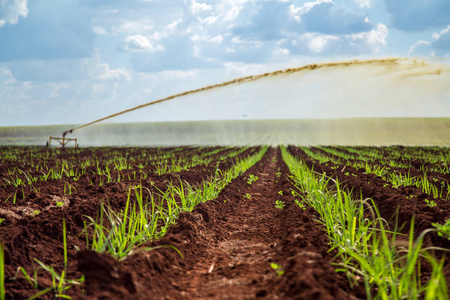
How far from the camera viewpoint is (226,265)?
13.6 ft

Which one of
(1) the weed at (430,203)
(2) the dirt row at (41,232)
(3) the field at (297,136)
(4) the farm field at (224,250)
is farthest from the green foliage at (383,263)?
(3) the field at (297,136)

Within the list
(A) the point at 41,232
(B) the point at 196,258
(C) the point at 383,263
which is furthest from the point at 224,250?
(A) the point at 41,232

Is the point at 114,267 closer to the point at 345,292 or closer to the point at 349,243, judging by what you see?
the point at 345,292

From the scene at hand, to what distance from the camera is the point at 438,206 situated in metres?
5.34

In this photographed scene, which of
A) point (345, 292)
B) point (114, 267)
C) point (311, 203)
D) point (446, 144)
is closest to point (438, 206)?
point (311, 203)

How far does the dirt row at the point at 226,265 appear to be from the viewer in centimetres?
270

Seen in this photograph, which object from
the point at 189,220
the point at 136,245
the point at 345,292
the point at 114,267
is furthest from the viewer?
the point at 189,220

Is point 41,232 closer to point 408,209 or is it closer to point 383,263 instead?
point 383,263

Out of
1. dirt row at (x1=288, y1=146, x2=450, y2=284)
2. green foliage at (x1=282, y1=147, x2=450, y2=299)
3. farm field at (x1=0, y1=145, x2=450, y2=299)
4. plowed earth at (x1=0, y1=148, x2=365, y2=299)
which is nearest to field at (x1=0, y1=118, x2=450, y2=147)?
dirt row at (x1=288, y1=146, x2=450, y2=284)

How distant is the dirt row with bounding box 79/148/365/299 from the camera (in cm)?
270

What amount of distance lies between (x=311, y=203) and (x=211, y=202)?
68.8 inches

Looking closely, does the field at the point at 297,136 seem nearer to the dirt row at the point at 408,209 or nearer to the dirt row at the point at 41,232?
the dirt row at the point at 408,209

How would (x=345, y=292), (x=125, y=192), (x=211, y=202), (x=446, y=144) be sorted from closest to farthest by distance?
1. (x=345, y=292)
2. (x=211, y=202)
3. (x=125, y=192)
4. (x=446, y=144)

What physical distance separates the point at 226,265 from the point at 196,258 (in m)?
0.38
